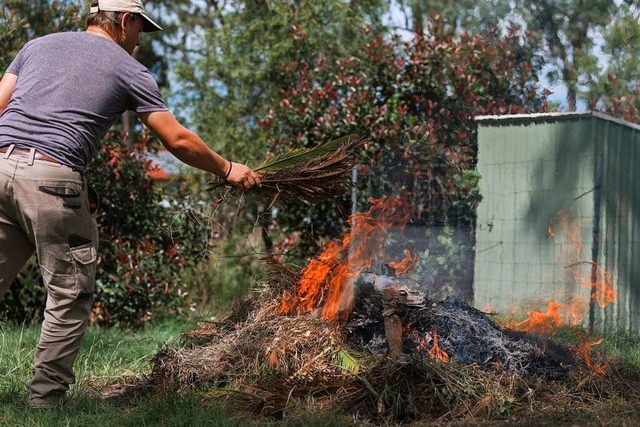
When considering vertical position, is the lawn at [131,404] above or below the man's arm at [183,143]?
below

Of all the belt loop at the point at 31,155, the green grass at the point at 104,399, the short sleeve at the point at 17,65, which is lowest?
the green grass at the point at 104,399

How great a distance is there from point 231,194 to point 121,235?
136 inches

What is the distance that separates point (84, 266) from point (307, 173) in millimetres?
1409

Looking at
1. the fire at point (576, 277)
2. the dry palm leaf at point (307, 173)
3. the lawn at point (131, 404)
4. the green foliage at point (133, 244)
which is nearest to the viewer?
the lawn at point (131, 404)

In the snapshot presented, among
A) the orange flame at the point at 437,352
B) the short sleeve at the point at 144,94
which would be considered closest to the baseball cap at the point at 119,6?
the short sleeve at the point at 144,94

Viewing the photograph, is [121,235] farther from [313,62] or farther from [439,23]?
[439,23]

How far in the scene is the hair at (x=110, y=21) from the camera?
439cm

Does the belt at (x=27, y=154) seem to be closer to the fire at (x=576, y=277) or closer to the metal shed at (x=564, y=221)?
the fire at (x=576, y=277)

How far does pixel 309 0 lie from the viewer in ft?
34.6

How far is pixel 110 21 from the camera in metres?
4.39

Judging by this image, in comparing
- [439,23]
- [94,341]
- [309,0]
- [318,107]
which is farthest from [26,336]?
[309,0]

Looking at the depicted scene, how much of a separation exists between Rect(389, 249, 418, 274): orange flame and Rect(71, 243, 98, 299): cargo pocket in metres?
2.07

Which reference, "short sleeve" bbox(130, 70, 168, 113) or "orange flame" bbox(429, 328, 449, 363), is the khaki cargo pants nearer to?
"short sleeve" bbox(130, 70, 168, 113)

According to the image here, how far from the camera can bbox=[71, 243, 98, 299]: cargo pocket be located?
4.22 meters
